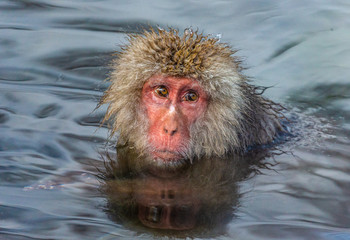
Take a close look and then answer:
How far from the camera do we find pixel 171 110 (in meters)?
5.03

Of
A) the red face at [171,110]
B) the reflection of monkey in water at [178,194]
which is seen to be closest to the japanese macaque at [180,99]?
the red face at [171,110]

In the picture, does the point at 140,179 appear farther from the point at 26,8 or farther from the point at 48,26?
the point at 26,8

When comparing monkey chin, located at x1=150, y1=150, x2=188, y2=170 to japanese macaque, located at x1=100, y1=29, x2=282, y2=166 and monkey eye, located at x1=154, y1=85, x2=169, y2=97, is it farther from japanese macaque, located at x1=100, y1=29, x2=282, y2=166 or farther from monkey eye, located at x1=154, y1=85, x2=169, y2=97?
monkey eye, located at x1=154, y1=85, x2=169, y2=97

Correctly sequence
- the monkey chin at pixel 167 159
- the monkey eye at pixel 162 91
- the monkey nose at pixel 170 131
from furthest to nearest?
the monkey eye at pixel 162 91
the monkey chin at pixel 167 159
the monkey nose at pixel 170 131

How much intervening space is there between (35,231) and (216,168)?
180 cm

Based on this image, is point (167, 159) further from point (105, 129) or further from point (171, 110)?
point (105, 129)

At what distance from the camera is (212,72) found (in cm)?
510

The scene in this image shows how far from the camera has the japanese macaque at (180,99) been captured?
16.5 feet

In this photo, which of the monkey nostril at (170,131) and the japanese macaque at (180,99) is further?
the japanese macaque at (180,99)

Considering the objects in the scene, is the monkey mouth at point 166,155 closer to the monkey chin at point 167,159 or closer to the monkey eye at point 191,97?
the monkey chin at point 167,159

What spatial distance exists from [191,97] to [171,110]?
0.25 metres

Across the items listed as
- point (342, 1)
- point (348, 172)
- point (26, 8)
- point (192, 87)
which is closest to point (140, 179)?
point (192, 87)

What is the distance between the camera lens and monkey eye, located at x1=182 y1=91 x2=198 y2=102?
→ 516 cm

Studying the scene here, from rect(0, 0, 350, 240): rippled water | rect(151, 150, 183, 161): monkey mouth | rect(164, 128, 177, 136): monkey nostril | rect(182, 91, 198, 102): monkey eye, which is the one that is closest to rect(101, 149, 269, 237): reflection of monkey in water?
rect(0, 0, 350, 240): rippled water
